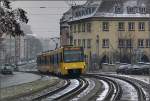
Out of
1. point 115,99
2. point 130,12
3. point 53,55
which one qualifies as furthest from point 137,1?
point 115,99

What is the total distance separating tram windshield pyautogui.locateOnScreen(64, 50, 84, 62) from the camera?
52.9 m

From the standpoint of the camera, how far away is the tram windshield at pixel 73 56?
173 feet

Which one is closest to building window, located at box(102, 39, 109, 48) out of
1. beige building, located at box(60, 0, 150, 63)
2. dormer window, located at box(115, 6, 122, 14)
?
beige building, located at box(60, 0, 150, 63)

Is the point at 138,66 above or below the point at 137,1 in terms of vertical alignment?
below

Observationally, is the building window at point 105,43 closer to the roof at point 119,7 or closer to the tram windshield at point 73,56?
the roof at point 119,7

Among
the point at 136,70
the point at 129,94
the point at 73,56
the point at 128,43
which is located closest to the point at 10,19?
the point at 129,94

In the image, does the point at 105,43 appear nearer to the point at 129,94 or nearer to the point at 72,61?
the point at 72,61

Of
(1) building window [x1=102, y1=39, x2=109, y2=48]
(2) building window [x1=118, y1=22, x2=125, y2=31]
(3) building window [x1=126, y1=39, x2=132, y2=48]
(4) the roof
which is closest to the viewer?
(3) building window [x1=126, y1=39, x2=132, y2=48]

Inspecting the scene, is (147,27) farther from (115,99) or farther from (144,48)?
(115,99)

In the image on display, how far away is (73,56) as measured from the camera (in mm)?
53125

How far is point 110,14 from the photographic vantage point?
107188 millimetres

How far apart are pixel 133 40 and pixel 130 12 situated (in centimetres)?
581

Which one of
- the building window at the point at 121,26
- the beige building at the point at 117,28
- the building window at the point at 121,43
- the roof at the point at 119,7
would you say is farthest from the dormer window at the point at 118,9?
the building window at the point at 121,43

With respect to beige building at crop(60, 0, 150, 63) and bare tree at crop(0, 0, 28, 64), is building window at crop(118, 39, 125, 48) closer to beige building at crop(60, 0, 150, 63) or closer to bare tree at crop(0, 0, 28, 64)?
beige building at crop(60, 0, 150, 63)
